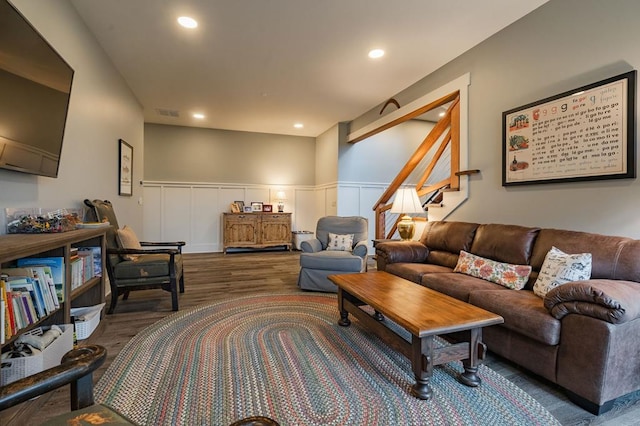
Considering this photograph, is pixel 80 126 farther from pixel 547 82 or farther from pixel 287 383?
pixel 547 82

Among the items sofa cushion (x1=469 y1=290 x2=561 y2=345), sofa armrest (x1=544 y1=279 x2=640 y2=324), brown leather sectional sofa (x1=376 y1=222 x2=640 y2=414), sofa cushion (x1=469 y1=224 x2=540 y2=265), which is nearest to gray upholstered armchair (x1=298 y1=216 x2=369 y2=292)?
brown leather sectional sofa (x1=376 y1=222 x2=640 y2=414)

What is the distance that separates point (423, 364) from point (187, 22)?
329 centimetres

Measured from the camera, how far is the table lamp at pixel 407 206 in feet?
12.4

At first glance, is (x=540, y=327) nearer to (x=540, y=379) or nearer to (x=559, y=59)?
(x=540, y=379)

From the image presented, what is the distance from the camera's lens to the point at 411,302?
1.96 meters

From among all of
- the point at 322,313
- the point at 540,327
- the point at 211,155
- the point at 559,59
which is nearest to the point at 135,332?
the point at 322,313

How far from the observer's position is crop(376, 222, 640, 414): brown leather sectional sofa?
151 centimetres

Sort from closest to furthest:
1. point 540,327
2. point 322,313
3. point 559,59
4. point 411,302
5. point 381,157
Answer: point 540,327 < point 411,302 < point 559,59 < point 322,313 < point 381,157

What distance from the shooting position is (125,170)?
409 cm

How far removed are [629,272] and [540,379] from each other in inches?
32.3

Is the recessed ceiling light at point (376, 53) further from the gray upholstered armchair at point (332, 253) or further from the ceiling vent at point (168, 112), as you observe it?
the ceiling vent at point (168, 112)

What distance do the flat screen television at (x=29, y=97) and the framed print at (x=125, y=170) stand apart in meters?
1.86

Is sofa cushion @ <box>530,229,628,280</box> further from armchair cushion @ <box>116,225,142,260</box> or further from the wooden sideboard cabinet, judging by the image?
the wooden sideboard cabinet

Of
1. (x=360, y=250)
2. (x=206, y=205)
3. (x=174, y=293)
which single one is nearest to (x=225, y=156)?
(x=206, y=205)
